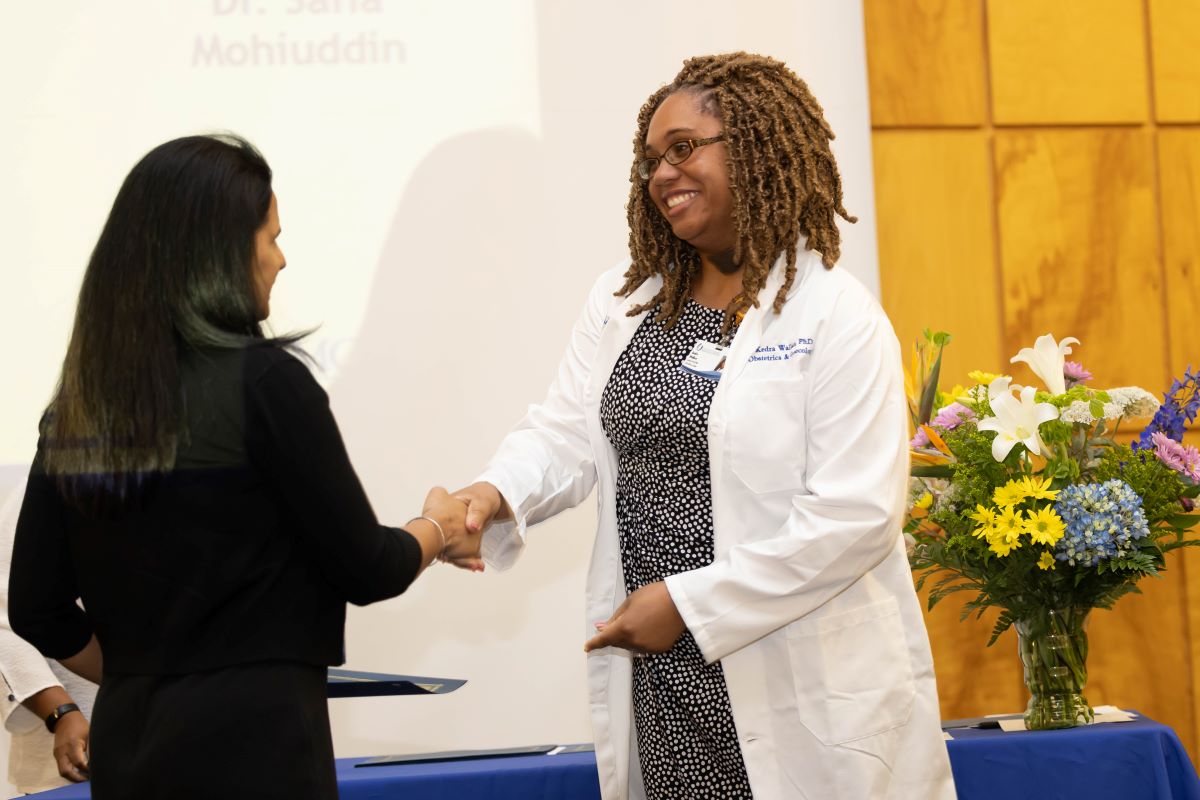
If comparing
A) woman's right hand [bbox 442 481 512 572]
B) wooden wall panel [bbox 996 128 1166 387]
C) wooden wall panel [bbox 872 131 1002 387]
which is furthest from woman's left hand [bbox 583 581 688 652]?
wooden wall panel [bbox 996 128 1166 387]

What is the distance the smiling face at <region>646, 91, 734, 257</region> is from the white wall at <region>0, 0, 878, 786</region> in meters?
1.50

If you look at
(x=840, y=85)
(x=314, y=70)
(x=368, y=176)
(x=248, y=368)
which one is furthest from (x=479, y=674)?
(x=248, y=368)

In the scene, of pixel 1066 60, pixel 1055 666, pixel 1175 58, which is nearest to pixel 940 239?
pixel 1066 60

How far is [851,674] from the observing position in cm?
186

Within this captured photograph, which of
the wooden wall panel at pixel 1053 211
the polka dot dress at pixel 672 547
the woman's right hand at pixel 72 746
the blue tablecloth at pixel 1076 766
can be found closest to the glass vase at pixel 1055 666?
the blue tablecloth at pixel 1076 766

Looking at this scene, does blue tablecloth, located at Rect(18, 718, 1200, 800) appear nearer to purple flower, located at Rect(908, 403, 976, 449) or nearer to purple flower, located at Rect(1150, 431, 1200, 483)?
purple flower, located at Rect(1150, 431, 1200, 483)

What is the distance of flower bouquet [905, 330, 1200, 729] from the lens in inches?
89.6

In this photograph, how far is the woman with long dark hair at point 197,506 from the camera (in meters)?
1.34

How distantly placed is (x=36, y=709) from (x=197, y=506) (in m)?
1.34

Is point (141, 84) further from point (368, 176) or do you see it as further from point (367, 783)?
point (367, 783)

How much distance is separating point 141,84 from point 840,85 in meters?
2.09

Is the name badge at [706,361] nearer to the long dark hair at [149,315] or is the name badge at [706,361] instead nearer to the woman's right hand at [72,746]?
the long dark hair at [149,315]

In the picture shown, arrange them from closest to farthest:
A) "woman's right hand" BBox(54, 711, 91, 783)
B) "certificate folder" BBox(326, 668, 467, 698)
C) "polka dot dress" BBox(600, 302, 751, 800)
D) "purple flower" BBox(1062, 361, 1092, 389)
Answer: "certificate folder" BBox(326, 668, 467, 698) < "polka dot dress" BBox(600, 302, 751, 800) < "woman's right hand" BBox(54, 711, 91, 783) < "purple flower" BBox(1062, 361, 1092, 389)

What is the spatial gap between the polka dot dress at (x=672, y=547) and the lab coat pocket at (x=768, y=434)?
0.21 ft
